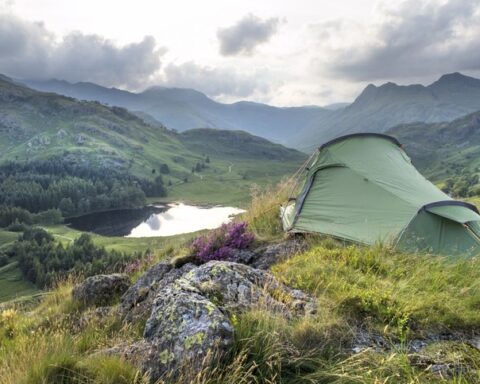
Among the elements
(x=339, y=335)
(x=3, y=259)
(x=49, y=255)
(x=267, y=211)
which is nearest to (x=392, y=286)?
(x=339, y=335)

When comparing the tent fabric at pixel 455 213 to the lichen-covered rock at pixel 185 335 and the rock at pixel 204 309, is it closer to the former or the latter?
the rock at pixel 204 309

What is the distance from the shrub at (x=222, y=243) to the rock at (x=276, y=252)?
76 centimetres

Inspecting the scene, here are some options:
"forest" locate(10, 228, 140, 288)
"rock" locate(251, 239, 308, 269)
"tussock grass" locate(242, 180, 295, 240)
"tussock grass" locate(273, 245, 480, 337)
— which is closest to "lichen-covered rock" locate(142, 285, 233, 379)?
"tussock grass" locate(273, 245, 480, 337)

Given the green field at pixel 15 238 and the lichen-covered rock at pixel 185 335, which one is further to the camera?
the green field at pixel 15 238

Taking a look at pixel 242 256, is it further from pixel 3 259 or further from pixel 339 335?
pixel 3 259

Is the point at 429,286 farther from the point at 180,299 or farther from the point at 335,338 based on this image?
the point at 180,299

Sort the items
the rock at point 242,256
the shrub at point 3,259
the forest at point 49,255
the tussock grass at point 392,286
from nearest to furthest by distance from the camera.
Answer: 1. the tussock grass at point 392,286
2. the rock at point 242,256
3. the forest at point 49,255
4. the shrub at point 3,259

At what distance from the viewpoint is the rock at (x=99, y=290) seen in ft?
34.8

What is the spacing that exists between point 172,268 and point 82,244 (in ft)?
475

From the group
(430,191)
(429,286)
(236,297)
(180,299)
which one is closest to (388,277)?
(429,286)

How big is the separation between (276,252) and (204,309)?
21.3 ft

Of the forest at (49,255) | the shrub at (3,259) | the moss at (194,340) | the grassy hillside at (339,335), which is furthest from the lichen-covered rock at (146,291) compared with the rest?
the shrub at (3,259)

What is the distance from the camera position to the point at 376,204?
13.5 metres

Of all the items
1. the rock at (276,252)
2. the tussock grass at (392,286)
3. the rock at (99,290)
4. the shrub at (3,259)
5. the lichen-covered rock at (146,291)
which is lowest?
the shrub at (3,259)
